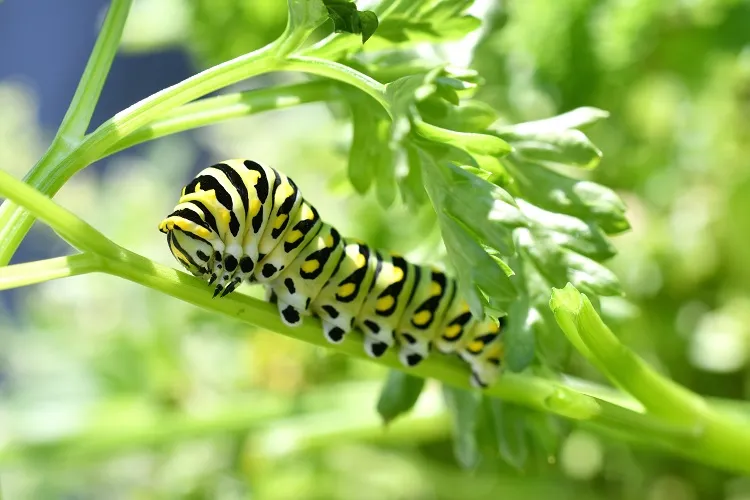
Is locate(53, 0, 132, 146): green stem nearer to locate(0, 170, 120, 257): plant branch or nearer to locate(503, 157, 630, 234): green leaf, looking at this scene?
locate(0, 170, 120, 257): plant branch

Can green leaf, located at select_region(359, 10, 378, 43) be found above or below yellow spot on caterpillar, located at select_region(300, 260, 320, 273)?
above

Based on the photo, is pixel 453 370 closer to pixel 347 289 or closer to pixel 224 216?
pixel 347 289

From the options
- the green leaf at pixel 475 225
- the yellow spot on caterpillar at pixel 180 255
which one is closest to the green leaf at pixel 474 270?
the green leaf at pixel 475 225

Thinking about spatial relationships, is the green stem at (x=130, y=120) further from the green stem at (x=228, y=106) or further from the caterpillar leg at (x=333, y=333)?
the caterpillar leg at (x=333, y=333)

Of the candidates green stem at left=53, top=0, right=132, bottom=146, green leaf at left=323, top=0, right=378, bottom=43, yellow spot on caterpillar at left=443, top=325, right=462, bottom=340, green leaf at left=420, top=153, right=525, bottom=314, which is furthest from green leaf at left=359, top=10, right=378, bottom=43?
yellow spot on caterpillar at left=443, top=325, right=462, bottom=340

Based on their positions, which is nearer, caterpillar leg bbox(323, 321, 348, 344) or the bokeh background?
caterpillar leg bbox(323, 321, 348, 344)

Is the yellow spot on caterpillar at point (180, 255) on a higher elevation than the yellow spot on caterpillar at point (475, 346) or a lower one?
higher
